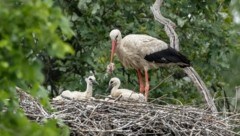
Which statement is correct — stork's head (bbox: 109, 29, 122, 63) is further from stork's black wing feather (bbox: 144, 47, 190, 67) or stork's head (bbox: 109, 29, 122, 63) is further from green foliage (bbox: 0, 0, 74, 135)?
green foliage (bbox: 0, 0, 74, 135)

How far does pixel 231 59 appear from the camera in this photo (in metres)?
15.1

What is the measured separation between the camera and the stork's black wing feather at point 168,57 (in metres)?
10.9

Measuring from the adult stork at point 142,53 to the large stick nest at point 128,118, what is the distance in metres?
1.87

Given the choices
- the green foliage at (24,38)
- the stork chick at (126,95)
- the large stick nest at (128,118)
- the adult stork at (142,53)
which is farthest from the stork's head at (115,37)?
the green foliage at (24,38)

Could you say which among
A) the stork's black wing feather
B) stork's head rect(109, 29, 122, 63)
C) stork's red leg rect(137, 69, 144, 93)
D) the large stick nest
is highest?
stork's head rect(109, 29, 122, 63)

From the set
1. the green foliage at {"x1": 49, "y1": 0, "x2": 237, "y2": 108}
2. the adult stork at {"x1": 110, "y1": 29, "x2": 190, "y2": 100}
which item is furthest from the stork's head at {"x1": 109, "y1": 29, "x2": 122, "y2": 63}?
the green foliage at {"x1": 49, "y1": 0, "x2": 237, "y2": 108}

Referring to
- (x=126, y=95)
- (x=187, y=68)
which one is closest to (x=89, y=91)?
(x=126, y=95)

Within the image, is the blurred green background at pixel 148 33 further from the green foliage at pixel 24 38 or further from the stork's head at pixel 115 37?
the green foliage at pixel 24 38

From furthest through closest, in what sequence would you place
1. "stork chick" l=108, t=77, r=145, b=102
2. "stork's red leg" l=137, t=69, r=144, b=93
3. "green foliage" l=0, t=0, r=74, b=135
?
1. "stork's red leg" l=137, t=69, r=144, b=93
2. "stork chick" l=108, t=77, r=145, b=102
3. "green foliage" l=0, t=0, r=74, b=135

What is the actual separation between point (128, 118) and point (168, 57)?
8.08 ft

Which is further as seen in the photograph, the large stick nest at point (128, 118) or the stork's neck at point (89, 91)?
the stork's neck at point (89, 91)

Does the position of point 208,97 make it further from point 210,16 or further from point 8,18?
point 8,18

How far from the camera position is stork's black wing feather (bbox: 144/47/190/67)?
10883 millimetres

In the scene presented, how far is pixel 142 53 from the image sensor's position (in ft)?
38.6
